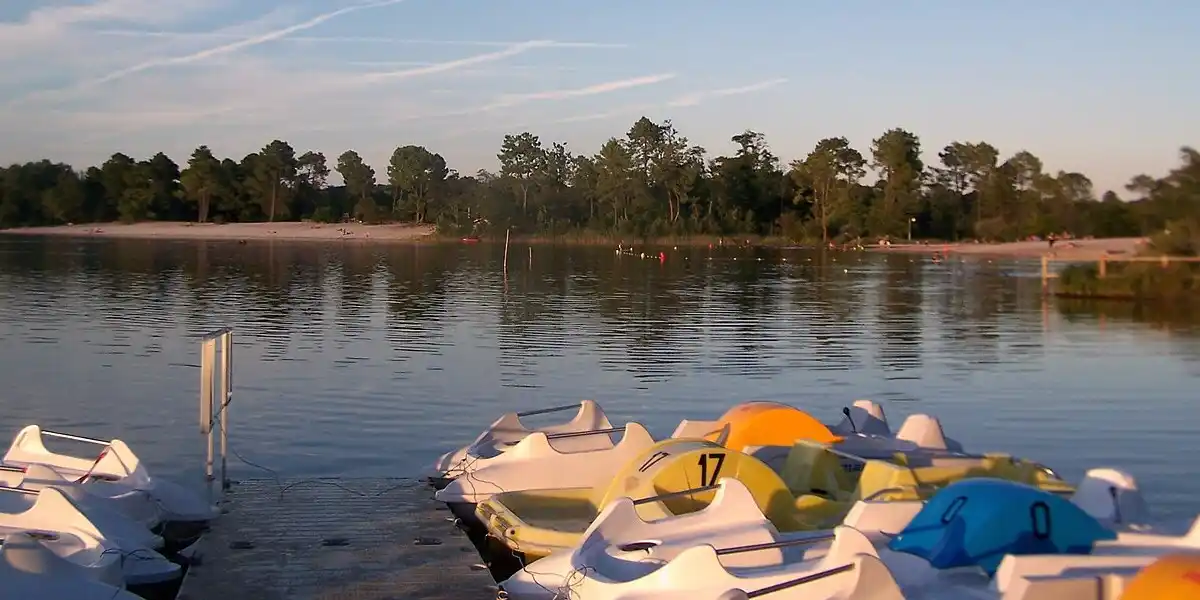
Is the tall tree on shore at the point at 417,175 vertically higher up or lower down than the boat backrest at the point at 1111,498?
higher up

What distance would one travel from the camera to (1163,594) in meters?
6.81

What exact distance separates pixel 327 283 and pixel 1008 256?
61680mm

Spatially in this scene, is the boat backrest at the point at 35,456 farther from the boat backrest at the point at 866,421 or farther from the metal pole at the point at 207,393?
the boat backrest at the point at 866,421

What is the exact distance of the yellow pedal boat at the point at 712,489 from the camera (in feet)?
33.2

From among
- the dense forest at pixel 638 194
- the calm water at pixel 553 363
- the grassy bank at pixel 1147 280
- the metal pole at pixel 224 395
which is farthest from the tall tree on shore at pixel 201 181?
the metal pole at pixel 224 395

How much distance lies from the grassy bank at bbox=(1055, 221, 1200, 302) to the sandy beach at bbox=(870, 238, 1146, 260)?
30894mm

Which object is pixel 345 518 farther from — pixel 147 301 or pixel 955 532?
pixel 147 301

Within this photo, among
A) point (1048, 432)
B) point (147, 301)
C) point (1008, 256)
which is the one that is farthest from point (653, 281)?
point (1008, 256)

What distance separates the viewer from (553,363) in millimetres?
23797

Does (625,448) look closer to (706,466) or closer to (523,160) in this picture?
(706,466)

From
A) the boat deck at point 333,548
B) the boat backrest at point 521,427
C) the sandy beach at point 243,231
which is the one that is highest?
the sandy beach at point 243,231

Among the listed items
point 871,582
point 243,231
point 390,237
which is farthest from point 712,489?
point 243,231

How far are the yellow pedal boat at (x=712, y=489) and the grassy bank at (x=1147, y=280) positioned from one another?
127ft

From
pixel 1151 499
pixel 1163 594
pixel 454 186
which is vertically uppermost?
pixel 454 186
